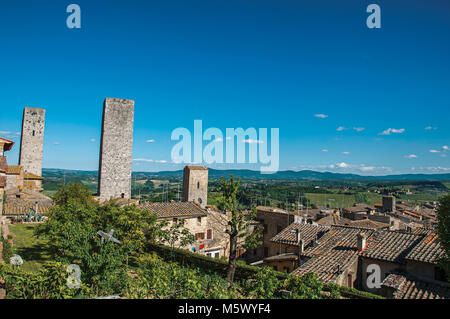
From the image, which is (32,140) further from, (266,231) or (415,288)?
(415,288)

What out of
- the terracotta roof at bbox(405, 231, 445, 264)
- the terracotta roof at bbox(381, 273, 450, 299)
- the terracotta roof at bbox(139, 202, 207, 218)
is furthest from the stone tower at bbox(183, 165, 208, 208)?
the terracotta roof at bbox(381, 273, 450, 299)

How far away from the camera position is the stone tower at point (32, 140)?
42.8m

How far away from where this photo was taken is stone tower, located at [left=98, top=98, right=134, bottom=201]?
35375 mm

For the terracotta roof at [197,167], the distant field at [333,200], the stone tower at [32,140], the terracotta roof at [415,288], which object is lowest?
the distant field at [333,200]

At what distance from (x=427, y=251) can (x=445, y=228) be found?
88.6 inches

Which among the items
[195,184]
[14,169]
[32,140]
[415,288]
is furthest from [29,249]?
[32,140]

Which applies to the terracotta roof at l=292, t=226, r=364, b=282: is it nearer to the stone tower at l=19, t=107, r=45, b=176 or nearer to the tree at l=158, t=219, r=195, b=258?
the tree at l=158, t=219, r=195, b=258

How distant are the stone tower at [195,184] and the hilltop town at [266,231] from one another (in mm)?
150

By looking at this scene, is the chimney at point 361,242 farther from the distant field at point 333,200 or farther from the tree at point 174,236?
the distant field at point 333,200

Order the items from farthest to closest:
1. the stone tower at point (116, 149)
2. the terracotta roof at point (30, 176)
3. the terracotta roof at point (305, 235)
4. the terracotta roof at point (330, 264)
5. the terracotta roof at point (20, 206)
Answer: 1. the terracotta roof at point (30, 176)
2. the stone tower at point (116, 149)
3. the terracotta roof at point (20, 206)
4. the terracotta roof at point (305, 235)
5. the terracotta roof at point (330, 264)

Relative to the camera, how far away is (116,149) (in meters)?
36.0

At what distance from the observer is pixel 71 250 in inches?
414

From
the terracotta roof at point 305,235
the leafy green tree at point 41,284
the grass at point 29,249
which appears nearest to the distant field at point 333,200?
the terracotta roof at point 305,235
